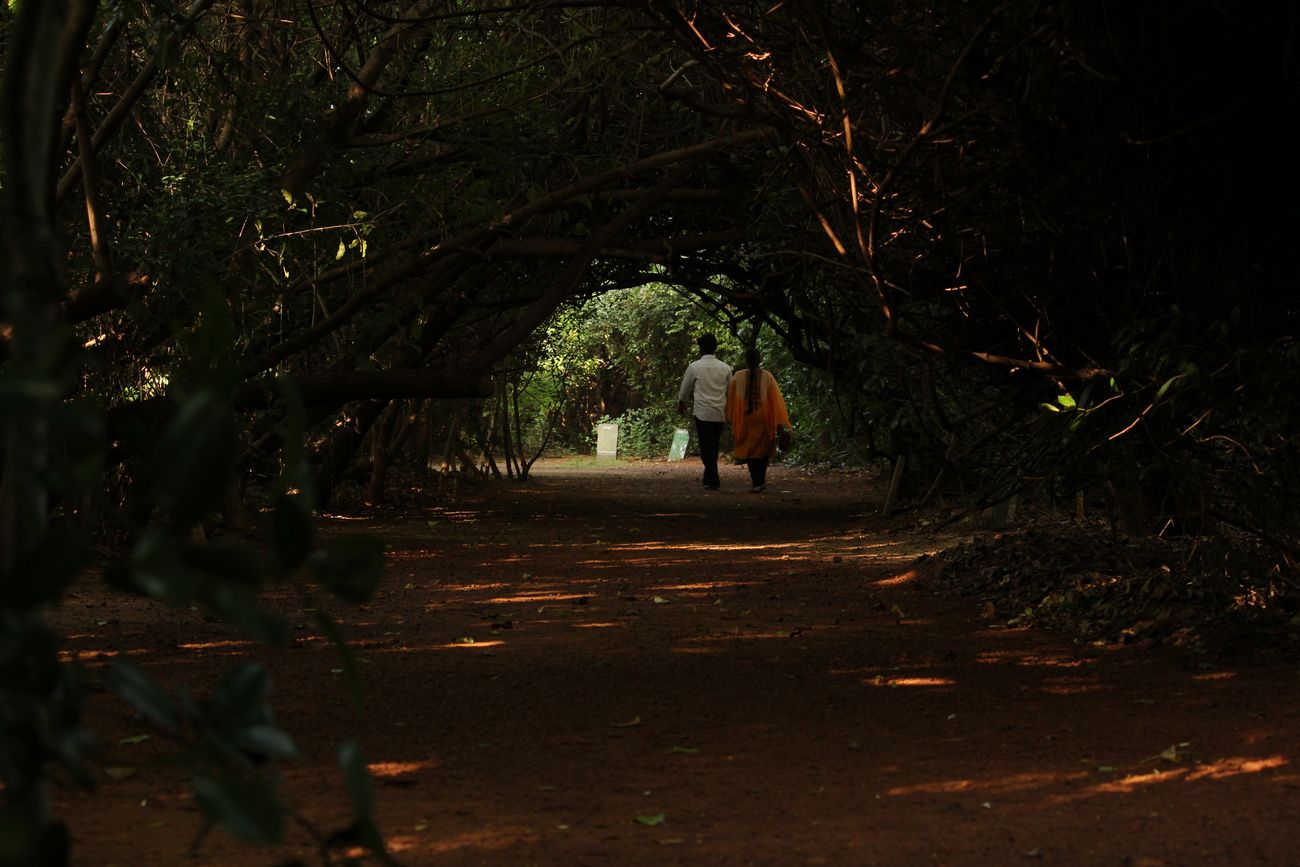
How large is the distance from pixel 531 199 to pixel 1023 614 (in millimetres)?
4422

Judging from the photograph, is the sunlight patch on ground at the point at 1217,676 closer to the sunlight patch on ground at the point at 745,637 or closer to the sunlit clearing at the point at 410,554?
the sunlight patch on ground at the point at 745,637

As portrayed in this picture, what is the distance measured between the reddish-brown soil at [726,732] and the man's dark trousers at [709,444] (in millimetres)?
8841

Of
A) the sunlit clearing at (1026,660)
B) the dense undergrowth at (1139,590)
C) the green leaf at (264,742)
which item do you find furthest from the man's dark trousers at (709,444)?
the green leaf at (264,742)

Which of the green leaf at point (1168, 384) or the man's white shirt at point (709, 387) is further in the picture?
the man's white shirt at point (709, 387)

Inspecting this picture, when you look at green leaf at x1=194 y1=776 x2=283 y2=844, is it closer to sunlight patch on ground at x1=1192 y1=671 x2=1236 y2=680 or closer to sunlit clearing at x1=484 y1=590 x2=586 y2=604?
sunlight patch on ground at x1=1192 y1=671 x2=1236 y2=680

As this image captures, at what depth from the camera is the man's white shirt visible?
1781 centimetres

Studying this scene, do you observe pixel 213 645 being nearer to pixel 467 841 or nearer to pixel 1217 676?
pixel 467 841

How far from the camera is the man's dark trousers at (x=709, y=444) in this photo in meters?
18.2

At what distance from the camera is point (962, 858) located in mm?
3584

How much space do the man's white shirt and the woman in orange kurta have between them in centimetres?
27

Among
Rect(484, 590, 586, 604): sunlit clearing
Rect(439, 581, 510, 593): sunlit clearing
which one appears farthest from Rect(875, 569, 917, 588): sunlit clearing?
Rect(439, 581, 510, 593): sunlit clearing

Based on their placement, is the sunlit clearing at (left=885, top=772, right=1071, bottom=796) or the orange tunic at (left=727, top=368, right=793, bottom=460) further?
the orange tunic at (left=727, top=368, right=793, bottom=460)

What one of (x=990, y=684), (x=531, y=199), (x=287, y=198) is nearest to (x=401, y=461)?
(x=531, y=199)

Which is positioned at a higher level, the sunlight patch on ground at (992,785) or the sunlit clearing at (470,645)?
the sunlit clearing at (470,645)
